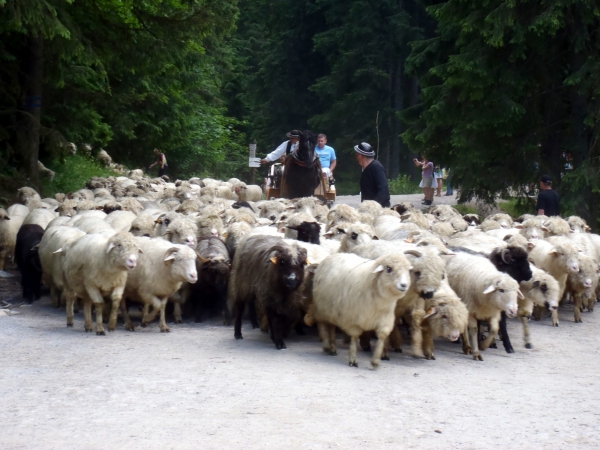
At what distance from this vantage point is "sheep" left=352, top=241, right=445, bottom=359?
8797mm

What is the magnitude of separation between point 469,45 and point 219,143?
92.1ft

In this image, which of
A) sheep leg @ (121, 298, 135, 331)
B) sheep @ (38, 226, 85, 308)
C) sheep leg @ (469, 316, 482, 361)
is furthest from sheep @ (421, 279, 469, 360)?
sheep @ (38, 226, 85, 308)

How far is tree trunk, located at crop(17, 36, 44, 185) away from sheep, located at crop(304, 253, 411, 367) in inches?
474

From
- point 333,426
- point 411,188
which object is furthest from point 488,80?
point 411,188

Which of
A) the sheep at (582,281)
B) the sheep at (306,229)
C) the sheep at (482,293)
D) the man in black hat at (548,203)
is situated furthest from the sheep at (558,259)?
the man in black hat at (548,203)

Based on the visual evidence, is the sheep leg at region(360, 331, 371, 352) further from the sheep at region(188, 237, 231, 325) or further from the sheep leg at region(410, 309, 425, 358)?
the sheep at region(188, 237, 231, 325)

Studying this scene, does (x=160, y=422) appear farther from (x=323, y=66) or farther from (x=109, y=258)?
(x=323, y=66)

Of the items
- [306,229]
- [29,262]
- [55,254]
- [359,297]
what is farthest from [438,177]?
[359,297]

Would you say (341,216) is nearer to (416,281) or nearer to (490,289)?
(490,289)

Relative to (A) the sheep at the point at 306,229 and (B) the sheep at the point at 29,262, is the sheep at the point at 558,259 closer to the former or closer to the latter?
(A) the sheep at the point at 306,229

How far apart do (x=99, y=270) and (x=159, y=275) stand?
2.42 ft

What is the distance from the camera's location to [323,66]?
5278cm

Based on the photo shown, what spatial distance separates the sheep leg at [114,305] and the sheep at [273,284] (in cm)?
133

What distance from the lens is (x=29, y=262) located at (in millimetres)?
12000
